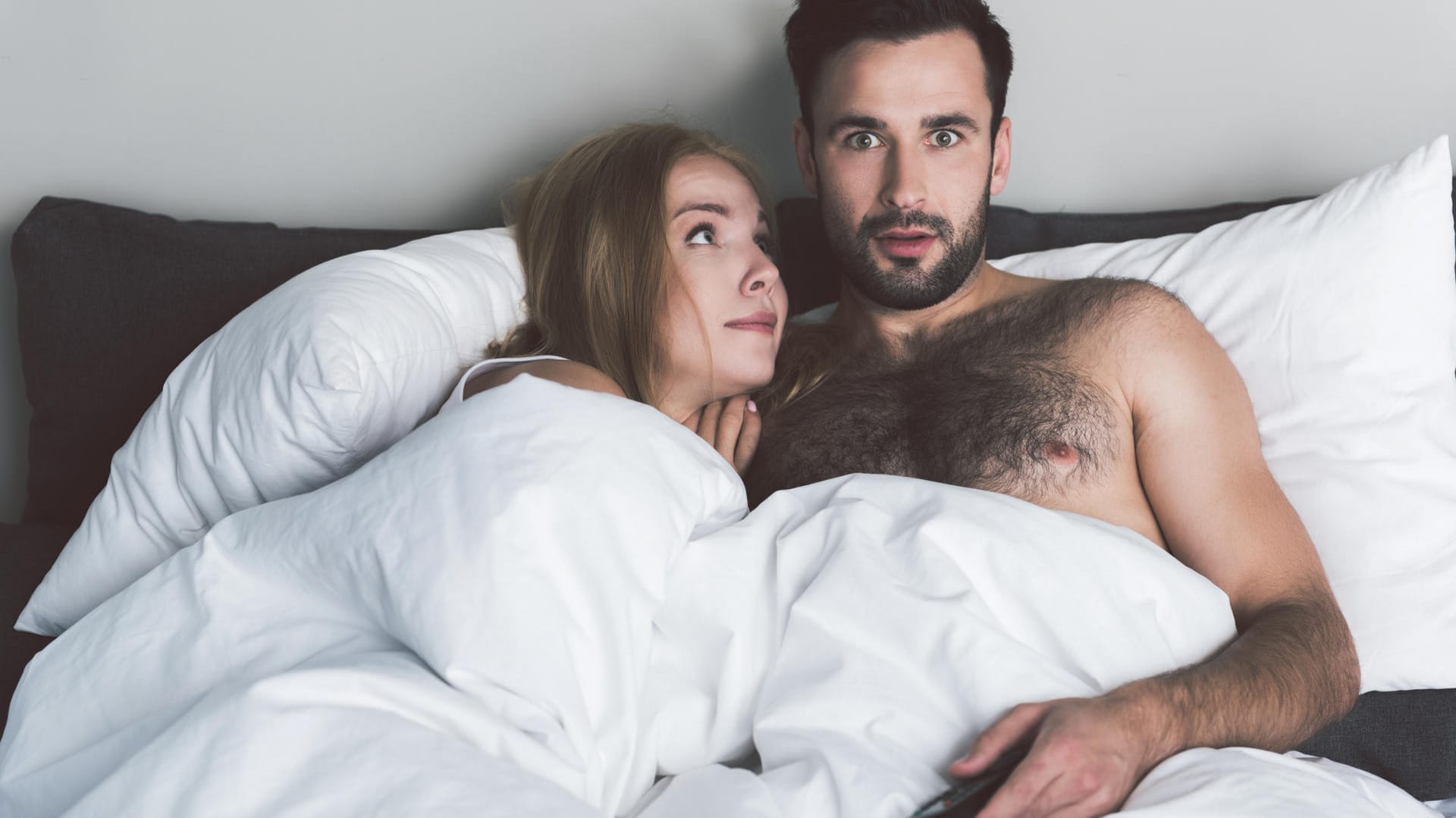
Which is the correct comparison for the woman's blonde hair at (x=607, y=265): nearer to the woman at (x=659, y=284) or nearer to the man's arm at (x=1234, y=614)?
the woman at (x=659, y=284)

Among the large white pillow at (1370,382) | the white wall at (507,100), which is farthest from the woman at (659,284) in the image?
the large white pillow at (1370,382)

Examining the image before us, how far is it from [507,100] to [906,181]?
2.50ft

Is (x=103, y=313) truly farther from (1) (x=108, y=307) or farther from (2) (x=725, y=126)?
(2) (x=725, y=126)

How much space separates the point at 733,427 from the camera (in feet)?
4.88

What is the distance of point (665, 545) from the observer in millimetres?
962

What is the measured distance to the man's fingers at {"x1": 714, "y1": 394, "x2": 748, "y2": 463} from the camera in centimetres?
147

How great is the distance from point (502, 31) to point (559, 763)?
135cm

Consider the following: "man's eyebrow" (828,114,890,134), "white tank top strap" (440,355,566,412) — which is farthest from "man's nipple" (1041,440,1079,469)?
"white tank top strap" (440,355,566,412)

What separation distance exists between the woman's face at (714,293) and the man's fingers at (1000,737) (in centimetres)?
65

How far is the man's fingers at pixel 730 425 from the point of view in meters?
1.47

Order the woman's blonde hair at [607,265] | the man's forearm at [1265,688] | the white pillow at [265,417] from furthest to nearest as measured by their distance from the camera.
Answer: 1. the woman's blonde hair at [607,265]
2. the white pillow at [265,417]
3. the man's forearm at [1265,688]

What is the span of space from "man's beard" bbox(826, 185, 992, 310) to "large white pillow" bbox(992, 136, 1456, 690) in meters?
0.30

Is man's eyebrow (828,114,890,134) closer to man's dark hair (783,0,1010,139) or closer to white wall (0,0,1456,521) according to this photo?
man's dark hair (783,0,1010,139)

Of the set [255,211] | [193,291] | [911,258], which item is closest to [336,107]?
[255,211]
